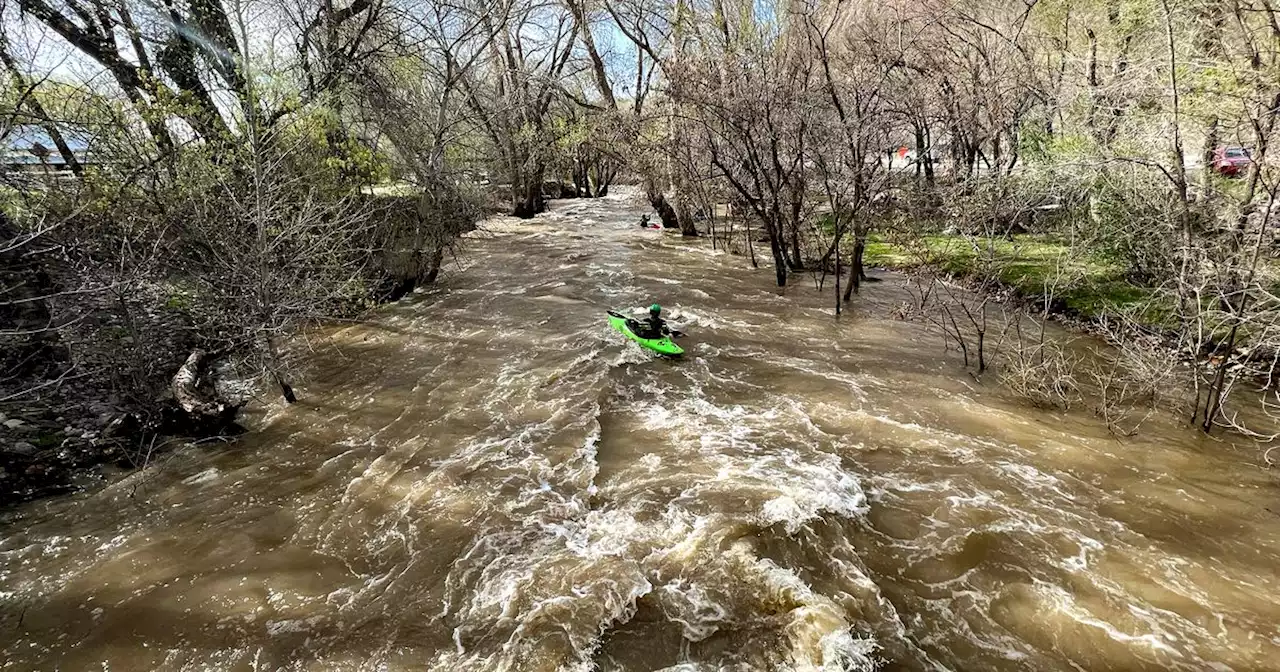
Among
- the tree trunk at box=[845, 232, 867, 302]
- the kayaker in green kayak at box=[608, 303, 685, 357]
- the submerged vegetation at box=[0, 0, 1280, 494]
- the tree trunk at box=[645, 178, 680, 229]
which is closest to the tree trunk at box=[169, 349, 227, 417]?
the submerged vegetation at box=[0, 0, 1280, 494]

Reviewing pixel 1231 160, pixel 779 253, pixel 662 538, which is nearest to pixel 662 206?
pixel 779 253

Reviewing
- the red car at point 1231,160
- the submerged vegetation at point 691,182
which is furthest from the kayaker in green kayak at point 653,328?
the red car at point 1231,160

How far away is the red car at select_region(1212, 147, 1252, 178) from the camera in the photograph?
611cm

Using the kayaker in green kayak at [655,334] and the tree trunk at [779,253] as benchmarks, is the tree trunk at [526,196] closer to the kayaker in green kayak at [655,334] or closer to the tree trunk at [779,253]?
the tree trunk at [779,253]

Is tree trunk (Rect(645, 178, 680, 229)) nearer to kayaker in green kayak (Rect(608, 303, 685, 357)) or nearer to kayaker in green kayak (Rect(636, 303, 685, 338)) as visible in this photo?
kayaker in green kayak (Rect(608, 303, 685, 357))

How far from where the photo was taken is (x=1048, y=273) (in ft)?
30.3

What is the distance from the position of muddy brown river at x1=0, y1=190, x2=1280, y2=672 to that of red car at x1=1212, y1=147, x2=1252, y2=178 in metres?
2.87

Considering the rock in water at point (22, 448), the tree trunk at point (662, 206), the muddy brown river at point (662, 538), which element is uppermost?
the tree trunk at point (662, 206)

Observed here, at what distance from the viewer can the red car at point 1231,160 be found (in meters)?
6.11

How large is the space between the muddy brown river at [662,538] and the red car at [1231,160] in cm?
287

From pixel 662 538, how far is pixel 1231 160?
7.43 metres

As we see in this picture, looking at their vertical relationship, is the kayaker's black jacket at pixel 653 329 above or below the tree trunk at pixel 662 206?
below

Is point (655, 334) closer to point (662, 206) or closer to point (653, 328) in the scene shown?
point (653, 328)

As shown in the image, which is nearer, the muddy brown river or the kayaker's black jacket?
the muddy brown river
